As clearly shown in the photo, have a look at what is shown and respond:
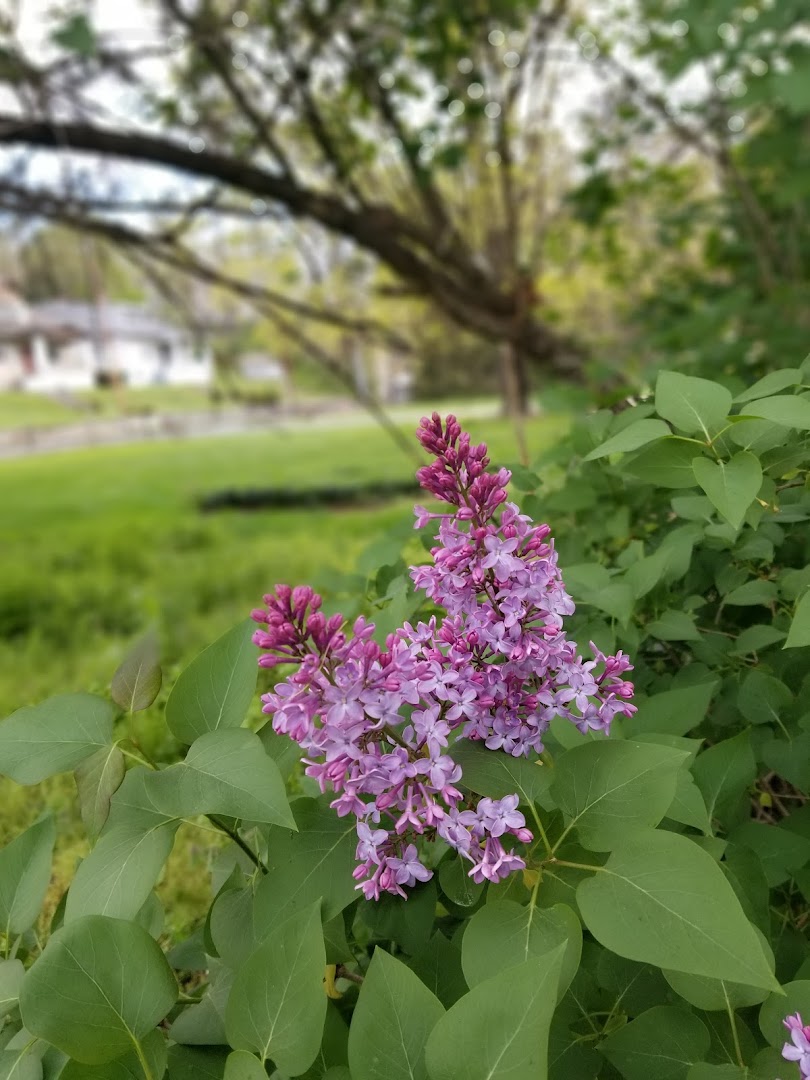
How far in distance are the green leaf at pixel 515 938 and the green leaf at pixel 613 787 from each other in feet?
0.19

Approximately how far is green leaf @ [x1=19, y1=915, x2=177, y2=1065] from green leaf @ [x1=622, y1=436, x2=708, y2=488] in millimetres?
567

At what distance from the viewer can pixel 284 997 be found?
23.0 inches

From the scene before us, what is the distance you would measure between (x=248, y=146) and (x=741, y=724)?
5.49 meters

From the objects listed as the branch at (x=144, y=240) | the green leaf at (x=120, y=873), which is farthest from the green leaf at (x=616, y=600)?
the branch at (x=144, y=240)

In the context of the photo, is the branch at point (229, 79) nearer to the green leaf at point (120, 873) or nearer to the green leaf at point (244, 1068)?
the green leaf at point (120, 873)

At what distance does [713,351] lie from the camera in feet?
8.56

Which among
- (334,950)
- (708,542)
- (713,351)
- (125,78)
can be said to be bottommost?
(334,950)

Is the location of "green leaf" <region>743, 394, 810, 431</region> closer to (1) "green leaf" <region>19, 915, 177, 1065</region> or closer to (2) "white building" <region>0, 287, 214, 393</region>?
(1) "green leaf" <region>19, 915, 177, 1065</region>

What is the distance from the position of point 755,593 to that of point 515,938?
1.50ft

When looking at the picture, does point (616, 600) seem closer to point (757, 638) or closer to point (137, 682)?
point (757, 638)

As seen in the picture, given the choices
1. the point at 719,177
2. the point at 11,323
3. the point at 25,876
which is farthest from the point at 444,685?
the point at 11,323

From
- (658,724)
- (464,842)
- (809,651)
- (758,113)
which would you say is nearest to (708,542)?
(809,651)

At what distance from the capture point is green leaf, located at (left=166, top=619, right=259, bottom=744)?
66 centimetres

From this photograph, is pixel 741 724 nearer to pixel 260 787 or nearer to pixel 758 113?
pixel 260 787
